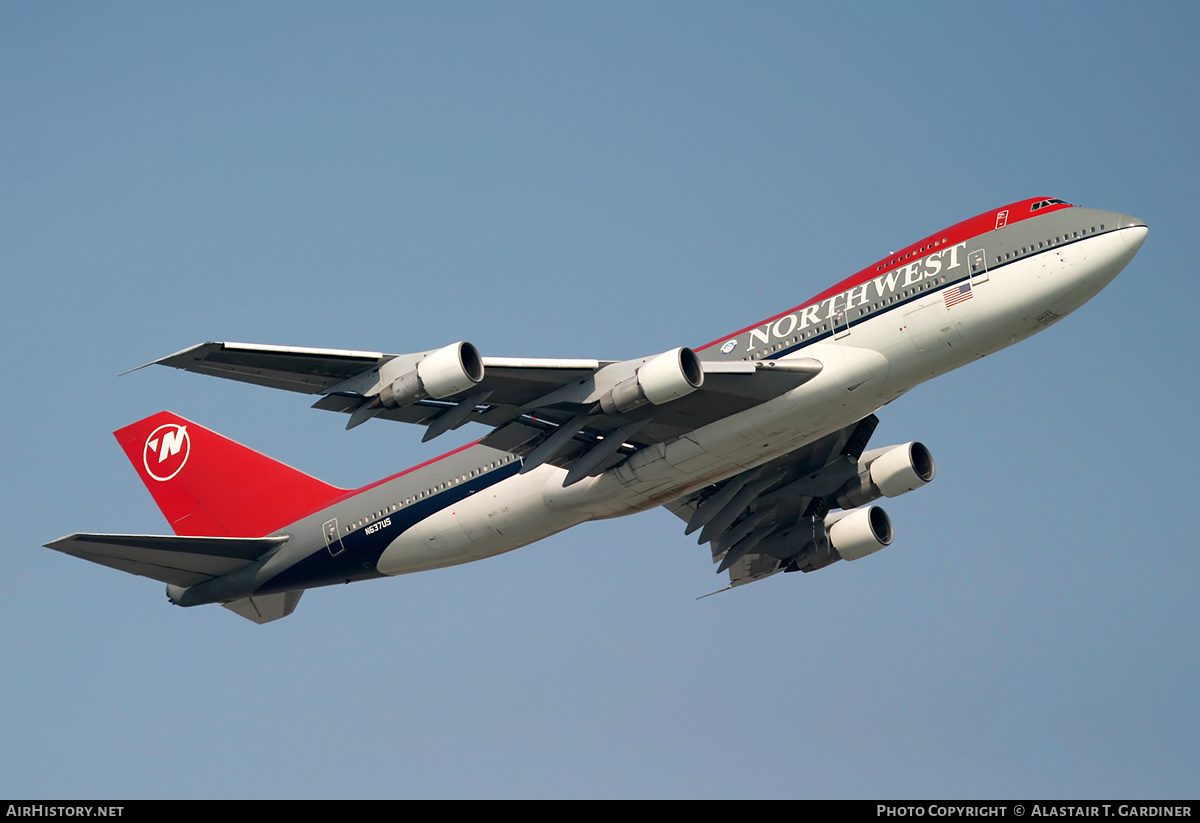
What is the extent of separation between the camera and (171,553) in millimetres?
36094

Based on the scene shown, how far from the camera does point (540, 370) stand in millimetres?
29531

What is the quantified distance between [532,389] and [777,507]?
11.6 metres

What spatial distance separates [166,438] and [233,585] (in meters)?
6.88

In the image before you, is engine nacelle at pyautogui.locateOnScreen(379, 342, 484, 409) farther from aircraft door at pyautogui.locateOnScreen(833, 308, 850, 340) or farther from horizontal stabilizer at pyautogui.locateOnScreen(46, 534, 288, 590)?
horizontal stabilizer at pyautogui.locateOnScreen(46, 534, 288, 590)

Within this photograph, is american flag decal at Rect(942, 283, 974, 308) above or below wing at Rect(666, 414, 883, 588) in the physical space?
above

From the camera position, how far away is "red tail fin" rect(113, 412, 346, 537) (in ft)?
128

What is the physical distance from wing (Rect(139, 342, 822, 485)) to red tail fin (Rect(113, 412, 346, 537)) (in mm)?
9472

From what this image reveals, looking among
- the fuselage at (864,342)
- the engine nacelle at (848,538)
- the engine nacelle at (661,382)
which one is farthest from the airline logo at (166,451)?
the engine nacelle at (848,538)

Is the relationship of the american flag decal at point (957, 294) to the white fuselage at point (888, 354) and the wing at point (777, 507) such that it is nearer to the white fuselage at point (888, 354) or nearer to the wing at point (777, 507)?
the white fuselage at point (888, 354)

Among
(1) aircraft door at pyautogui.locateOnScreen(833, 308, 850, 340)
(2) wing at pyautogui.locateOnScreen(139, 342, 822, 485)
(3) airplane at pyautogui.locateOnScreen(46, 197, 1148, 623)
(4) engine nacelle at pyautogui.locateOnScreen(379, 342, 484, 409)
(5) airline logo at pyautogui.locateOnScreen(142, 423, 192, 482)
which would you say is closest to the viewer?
(4) engine nacelle at pyautogui.locateOnScreen(379, 342, 484, 409)

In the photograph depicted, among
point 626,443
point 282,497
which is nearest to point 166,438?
point 282,497

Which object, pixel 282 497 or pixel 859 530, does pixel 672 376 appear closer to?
pixel 859 530

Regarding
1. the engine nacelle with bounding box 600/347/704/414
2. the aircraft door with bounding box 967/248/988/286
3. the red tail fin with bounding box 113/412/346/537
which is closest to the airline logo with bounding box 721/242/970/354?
the aircraft door with bounding box 967/248/988/286

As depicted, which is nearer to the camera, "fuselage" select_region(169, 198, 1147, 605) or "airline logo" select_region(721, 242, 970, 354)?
"fuselage" select_region(169, 198, 1147, 605)
